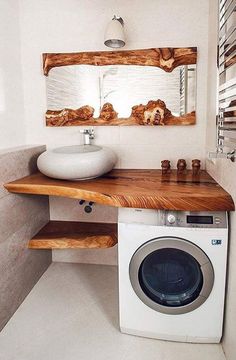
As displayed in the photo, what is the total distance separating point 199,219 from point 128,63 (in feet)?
4.10

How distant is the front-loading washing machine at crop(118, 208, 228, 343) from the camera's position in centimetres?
136

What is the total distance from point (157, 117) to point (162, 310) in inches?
49.7

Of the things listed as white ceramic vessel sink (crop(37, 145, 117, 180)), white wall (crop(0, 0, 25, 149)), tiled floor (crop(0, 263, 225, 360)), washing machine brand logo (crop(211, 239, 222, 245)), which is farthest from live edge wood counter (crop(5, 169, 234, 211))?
tiled floor (crop(0, 263, 225, 360))

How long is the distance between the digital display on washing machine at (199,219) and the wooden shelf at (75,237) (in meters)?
0.64

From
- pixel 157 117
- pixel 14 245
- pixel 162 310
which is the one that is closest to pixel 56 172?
pixel 14 245

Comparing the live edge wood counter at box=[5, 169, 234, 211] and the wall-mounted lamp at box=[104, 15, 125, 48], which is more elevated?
the wall-mounted lamp at box=[104, 15, 125, 48]

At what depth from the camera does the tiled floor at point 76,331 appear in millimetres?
1419

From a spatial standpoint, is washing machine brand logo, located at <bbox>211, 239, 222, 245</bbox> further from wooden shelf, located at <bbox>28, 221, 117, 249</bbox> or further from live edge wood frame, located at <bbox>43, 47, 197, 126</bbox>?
live edge wood frame, located at <bbox>43, 47, 197, 126</bbox>

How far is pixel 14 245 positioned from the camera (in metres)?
1.70

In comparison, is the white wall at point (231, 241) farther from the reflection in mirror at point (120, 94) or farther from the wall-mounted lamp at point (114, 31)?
the wall-mounted lamp at point (114, 31)

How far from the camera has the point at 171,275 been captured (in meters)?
1.50

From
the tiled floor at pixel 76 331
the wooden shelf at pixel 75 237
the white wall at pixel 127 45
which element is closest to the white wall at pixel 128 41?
the white wall at pixel 127 45

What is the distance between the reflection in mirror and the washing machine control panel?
0.84 m

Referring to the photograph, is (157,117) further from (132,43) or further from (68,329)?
(68,329)
